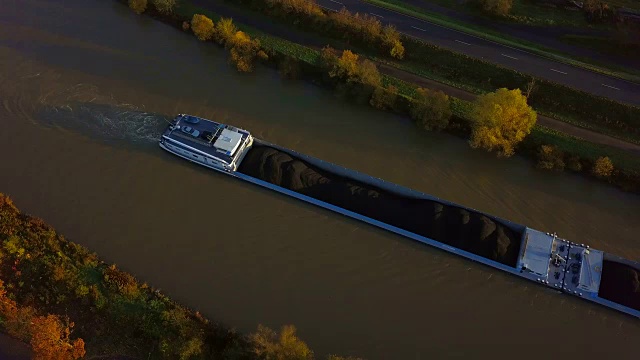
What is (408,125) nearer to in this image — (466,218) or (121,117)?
(466,218)

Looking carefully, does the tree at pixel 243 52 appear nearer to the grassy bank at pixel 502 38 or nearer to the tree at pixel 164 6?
the tree at pixel 164 6

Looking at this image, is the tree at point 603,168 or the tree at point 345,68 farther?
the tree at point 345,68

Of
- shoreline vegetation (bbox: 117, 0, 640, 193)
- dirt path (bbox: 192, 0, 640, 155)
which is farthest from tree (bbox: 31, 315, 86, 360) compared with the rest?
dirt path (bbox: 192, 0, 640, 155)

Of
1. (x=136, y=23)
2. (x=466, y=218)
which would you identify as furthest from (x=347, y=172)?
(x=136, y=23)

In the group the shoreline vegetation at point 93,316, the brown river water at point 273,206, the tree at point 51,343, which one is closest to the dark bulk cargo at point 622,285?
the brown river water at point 273,206

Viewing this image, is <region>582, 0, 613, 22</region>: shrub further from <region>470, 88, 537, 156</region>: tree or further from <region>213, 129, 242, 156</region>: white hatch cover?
<region>213, 129, 242, 156</region>: white hatch cover

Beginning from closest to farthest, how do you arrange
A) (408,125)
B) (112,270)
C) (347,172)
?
(112,270) → (347,172) → (408,125)

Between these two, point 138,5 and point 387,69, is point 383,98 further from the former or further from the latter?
point 138,5
